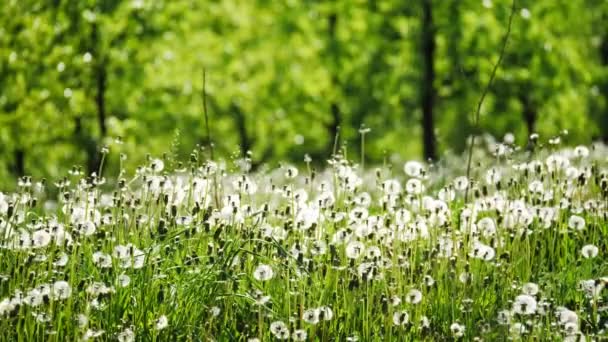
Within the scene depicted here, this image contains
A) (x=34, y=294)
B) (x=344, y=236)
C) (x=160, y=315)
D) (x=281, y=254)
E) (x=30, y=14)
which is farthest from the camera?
(x=30, y=14)

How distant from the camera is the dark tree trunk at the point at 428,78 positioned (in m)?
12.9

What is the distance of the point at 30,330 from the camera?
3336 millimetres

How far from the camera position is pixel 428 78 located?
512 inches

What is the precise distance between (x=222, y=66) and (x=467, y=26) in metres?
5.28

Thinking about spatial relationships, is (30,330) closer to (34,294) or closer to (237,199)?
(34,294)

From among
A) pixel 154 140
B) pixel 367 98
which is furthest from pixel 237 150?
pixel 154 140

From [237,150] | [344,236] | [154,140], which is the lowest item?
[344,236]

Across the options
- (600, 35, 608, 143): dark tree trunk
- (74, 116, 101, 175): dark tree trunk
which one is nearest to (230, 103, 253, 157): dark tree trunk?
(74, 116, 101, 175): dark tree trunk

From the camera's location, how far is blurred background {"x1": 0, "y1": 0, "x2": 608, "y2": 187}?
10.9 meters

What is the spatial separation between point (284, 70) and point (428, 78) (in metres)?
4.13

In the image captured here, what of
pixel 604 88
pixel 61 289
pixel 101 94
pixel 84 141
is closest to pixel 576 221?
pixel 61 289

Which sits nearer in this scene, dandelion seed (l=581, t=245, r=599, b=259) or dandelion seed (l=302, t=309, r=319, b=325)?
dandelion seed (l=302, t=309, r=319, b=325)

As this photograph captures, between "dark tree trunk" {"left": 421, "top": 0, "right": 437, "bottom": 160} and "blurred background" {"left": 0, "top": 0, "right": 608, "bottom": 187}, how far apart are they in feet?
0.07

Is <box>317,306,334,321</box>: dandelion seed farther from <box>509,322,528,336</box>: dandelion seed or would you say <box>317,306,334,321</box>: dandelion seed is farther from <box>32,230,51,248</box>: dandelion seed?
<box>32,230,51,248</box>: dandelion seed
